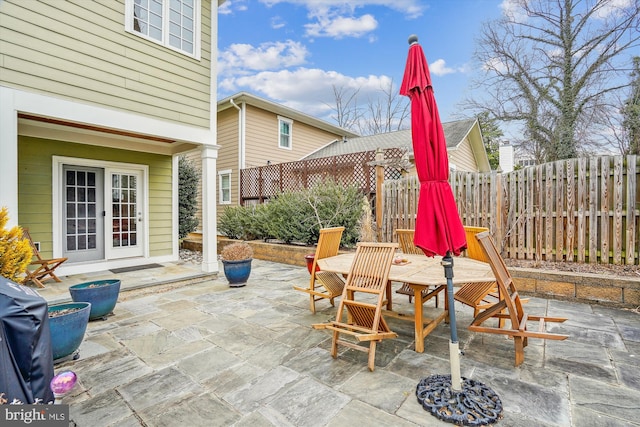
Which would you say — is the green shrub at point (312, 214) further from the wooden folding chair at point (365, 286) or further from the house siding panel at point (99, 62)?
the wooden folding chair at point (365, 286)

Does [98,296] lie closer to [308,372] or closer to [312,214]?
[308,372]

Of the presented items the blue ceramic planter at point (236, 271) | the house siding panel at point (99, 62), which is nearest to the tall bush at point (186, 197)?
the house siding panel at point (99, 62)

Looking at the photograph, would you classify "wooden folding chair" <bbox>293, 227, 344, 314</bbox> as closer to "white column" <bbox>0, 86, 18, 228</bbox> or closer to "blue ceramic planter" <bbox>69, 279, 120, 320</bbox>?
"blue ceramic planter" <bbox>69, 279, 120, 320</bbox>

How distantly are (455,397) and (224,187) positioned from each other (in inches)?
440

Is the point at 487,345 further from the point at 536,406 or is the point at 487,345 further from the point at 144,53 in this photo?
the point at 144,53

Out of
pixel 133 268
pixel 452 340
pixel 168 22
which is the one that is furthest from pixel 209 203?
pixel 452 340

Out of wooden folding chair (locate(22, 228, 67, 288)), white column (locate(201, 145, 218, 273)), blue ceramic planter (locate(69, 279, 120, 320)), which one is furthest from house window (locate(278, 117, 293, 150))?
blue ceramic planter (locate(69, 279, 120, 320))

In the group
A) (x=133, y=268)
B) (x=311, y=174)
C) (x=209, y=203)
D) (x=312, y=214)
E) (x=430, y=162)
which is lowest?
(x=133, y=268)

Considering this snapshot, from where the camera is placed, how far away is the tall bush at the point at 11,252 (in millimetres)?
2809

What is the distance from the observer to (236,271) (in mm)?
4699

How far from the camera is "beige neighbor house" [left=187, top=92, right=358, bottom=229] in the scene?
10812 mm

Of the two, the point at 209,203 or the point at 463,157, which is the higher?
the point at 463,157

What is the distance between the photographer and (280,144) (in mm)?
12102

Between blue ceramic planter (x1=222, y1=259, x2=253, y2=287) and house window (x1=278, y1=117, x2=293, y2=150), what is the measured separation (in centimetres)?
808
